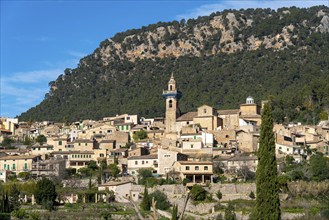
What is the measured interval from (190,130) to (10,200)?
23.2 meters

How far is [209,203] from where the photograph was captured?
5928 cm

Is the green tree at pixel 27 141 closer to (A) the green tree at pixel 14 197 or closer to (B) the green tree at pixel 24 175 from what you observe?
(B) the green tree at pixel 24 175

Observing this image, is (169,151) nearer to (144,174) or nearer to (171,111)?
(144,174)

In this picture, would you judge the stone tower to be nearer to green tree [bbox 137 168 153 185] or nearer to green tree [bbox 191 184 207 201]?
green tree [bbox 137 168 153 185]

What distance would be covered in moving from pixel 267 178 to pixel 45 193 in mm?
28829

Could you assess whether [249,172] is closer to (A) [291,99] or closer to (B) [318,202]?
(B) [318,202]

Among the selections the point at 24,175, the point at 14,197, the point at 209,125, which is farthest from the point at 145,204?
the point at 209,125

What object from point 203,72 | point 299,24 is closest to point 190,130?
point 203,72

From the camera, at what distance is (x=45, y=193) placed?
62.1 m

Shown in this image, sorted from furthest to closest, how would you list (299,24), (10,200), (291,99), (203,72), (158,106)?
(299,24), (203,72), (158,106), (291,99), (10,200)

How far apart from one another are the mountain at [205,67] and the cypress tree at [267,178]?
5299 cm

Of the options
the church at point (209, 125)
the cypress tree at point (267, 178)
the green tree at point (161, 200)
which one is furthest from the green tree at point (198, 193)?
the cypress tree at point (267, 178)

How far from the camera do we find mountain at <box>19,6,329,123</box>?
10944 centimetres

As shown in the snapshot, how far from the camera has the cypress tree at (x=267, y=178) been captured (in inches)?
1460
